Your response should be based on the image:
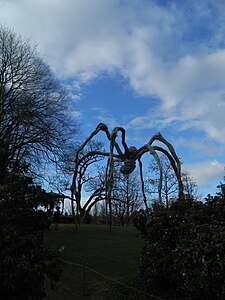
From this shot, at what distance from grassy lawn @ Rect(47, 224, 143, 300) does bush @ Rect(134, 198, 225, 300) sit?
46.5 inches

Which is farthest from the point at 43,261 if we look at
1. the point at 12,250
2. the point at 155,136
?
the point at 155,136

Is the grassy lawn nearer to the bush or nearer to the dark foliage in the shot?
the bush

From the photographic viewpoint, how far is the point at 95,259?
1099 cm

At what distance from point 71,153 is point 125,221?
2435 centimetres

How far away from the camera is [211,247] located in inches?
220

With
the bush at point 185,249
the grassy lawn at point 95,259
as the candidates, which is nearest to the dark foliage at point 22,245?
the grassy lawn at point 95,259

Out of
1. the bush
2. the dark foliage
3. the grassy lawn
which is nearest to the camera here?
the bush

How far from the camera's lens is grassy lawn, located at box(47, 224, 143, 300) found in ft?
28.0

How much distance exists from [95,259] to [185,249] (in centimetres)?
567

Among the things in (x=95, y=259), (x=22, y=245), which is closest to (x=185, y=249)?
(x=22, y=245)

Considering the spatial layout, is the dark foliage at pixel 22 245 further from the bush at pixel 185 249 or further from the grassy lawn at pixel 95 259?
the bush at pixel 185 249

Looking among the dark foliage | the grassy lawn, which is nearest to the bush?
the grassy lawn

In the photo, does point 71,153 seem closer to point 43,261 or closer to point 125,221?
point 43,261

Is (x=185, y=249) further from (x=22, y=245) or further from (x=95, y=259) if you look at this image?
(x=95, y=259)
